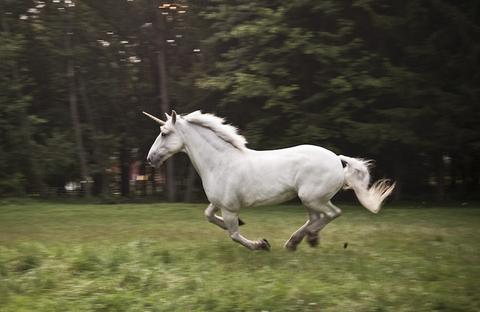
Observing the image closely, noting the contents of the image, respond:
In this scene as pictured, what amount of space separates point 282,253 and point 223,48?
1504 centimetres

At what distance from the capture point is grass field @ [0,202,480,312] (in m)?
5.78

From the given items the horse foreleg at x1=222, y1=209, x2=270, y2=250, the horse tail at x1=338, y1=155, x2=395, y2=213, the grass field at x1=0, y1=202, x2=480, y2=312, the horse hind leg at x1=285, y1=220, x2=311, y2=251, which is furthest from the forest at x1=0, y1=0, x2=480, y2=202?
the horse foreleg at x1=222, y1=209, x2=270, y2=250

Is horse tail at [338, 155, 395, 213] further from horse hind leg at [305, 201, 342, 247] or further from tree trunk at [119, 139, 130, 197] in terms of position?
tree trunk at [119, 139, 130, 197]

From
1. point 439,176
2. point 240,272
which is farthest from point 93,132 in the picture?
point 240,272

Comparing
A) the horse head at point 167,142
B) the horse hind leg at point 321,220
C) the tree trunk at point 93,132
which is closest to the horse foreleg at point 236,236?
the horse hind leg at point 321,220

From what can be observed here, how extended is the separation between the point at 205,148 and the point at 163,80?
16511 mm

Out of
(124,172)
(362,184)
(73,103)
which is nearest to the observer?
(362,184)

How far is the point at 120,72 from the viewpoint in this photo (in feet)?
88.8

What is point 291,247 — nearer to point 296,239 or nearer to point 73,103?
point 296,239

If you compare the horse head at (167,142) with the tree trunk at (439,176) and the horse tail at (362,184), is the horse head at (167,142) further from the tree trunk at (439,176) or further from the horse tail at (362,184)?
the tree trunk at (439,176)

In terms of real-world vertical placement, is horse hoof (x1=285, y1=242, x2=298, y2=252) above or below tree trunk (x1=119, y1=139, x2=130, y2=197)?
above

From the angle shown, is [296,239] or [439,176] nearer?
[296,239]

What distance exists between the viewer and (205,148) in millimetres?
8797

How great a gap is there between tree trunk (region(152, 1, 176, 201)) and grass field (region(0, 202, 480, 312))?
43.5 ft
